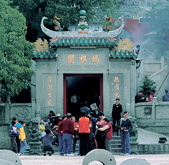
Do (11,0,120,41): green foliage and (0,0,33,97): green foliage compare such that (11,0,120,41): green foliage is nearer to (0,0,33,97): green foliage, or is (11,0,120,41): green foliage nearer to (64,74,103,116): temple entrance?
(64,74,103,116): temple entrance

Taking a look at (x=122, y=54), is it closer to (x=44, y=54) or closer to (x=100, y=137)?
(x=44, y=54)

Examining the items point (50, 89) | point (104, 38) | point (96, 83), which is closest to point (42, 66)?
point (50, 89)

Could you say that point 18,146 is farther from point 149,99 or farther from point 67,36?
point 149,99

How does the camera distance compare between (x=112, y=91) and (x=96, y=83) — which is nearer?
(x=112, y=91)

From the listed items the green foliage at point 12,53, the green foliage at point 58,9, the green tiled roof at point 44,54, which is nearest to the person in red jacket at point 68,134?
the green foliage at point 12,53

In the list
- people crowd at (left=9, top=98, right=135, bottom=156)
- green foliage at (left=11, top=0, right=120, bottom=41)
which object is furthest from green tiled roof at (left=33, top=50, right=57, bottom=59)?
green foliage at (left=11, top=0, right=120, bottom=41)

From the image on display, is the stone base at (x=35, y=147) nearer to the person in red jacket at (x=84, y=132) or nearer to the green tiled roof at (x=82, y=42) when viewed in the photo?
the person in red jacket at (x=84, y=132)

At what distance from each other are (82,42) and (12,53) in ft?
10.5

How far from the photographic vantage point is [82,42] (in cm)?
3058

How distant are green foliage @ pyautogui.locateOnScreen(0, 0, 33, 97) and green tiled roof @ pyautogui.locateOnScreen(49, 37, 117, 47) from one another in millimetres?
1428

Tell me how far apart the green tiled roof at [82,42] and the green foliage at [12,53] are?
143cm

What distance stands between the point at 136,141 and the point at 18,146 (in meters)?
4.54

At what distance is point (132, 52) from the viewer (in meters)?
30.9

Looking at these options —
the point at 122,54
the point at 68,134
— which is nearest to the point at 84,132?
the point at 68,134
